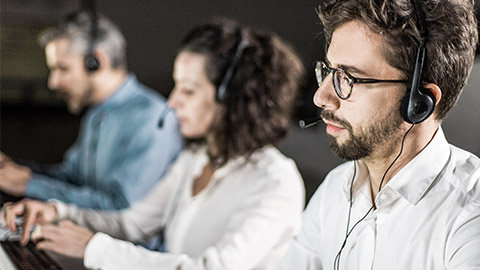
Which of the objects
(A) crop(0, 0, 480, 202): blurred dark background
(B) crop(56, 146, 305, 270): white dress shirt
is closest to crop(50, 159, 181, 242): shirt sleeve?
(B) crop(56, 146, 305, 270): white dress shirt

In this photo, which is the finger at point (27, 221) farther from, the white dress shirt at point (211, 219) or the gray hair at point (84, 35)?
the gray hair at point (84, 35)

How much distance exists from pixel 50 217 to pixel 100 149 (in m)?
0.78

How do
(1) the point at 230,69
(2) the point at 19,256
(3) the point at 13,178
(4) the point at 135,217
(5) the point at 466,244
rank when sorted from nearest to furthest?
(5) the point at 466,244, (2) the point at 19,256, (1) the point at 230,69, (4) the point at 135,217, (3) the point at 13,178

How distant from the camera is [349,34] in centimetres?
83

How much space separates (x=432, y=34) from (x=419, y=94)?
77 millimetres

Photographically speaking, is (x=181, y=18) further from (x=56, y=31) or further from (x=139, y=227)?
(x=139, y=227)

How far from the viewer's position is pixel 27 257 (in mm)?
1096

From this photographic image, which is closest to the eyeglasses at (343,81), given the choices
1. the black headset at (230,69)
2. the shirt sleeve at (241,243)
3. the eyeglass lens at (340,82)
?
the eyeglass lens at (340,82)

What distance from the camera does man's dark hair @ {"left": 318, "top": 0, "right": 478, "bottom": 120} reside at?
784 millimetres

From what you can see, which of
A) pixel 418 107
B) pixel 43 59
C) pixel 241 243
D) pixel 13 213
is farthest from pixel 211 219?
pixel 43 59

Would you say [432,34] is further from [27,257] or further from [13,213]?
[13,213]

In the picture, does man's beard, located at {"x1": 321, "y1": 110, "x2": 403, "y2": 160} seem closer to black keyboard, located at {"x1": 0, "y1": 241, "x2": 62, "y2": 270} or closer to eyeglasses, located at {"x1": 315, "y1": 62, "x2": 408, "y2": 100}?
eyeglasses, located at {"x1": 315, "y1": 62, "x2": 408, "y2": 100}

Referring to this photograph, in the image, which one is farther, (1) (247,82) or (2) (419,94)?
(1) (247,82)

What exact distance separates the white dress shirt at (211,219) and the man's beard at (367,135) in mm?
384
